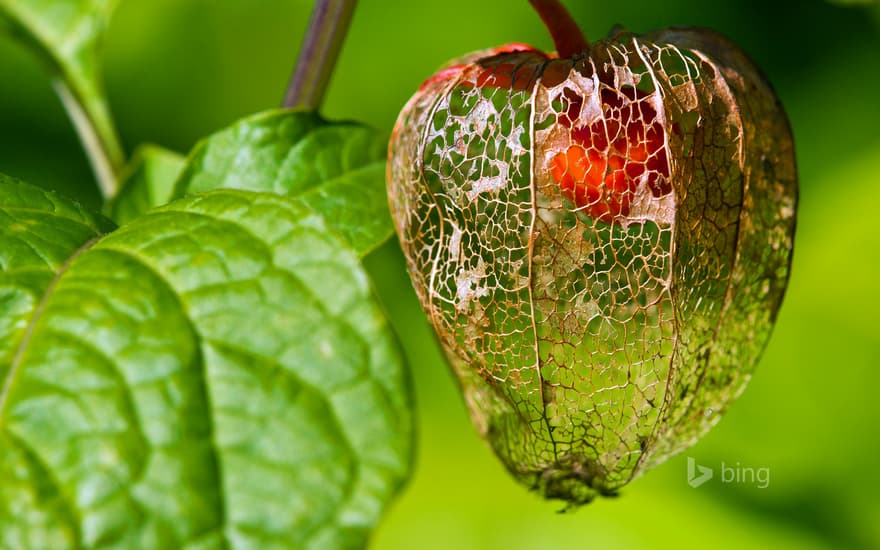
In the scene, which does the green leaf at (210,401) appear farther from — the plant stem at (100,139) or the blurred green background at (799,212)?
the blurred green background at (799,212)

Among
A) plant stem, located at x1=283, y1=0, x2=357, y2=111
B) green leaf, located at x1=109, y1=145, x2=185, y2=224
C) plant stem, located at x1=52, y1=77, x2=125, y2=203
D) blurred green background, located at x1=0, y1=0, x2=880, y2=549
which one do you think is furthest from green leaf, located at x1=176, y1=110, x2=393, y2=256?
blurred green background, located at x1=0, y1=0, x2=880, y2=549

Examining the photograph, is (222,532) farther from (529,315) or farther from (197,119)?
(197,119)

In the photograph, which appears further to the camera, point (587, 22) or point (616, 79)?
point (587, 22)

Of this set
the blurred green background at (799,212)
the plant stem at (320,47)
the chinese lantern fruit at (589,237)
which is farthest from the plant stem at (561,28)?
the blurred green background at (799,212)

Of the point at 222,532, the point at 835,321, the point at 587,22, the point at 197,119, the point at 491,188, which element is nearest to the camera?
the point at 222,532

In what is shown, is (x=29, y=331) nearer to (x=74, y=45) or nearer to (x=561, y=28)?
(x=561, y=28)

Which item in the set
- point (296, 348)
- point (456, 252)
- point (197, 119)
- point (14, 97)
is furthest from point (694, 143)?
point (14, 97)
